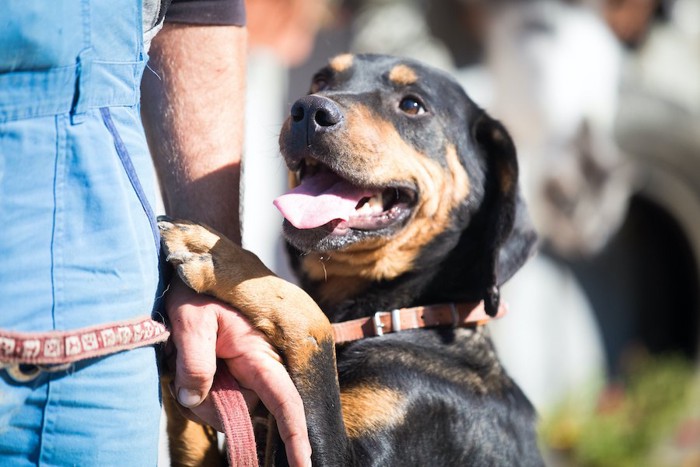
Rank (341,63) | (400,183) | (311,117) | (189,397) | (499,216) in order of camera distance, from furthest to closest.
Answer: (341,63) < (499,216) < (400,183) < (311,117) < (189,397)

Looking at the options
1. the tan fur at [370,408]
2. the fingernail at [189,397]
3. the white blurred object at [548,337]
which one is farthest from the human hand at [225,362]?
the white blurred object at [548,337]

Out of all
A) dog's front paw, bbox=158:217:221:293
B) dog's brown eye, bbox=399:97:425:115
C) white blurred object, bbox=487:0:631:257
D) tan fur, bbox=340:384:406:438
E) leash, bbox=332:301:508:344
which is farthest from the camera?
white blurred object, bbox=487:0:631:257

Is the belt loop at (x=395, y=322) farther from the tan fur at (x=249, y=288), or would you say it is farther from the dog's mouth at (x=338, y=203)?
the tan fur at (x=249, y=288)

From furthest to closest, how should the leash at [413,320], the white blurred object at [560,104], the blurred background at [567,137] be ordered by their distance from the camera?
the white blurred object at [560,104] < the blurred background at [567,137] < the leash at [413,320]

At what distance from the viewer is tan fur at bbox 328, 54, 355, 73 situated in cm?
323

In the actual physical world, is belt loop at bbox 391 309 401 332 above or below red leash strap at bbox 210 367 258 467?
below

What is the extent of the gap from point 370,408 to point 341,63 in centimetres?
133

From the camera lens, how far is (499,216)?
9.95 ft

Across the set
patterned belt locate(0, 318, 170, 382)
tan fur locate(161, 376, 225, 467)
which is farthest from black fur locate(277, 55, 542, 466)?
patterned belt locate(0, 318, 170, 382)

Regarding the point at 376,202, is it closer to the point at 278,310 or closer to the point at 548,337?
the point at 278,310

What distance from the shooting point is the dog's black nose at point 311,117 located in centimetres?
264

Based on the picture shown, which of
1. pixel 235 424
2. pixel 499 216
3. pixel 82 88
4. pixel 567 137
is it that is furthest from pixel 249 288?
pixel 567 137

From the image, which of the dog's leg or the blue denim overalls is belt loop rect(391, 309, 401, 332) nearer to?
the dog's leg

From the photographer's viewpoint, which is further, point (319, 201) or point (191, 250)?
point (319, 201)
